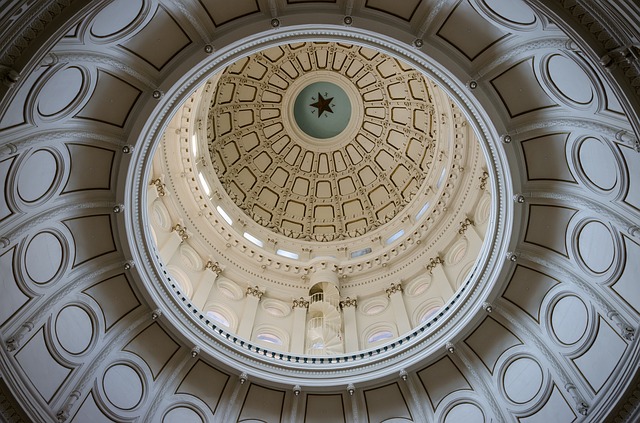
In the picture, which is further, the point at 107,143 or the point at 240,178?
the point at 240,178

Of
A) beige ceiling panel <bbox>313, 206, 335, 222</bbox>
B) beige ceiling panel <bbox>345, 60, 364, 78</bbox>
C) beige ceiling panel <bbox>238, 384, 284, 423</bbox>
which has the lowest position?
beige ceiling panel <bbox>238, 384, 284, 423</bbox>

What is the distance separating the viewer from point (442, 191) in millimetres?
27422

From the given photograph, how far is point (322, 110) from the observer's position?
112ft

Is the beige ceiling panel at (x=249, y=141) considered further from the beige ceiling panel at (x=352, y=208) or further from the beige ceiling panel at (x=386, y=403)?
the beige ceiling panel at (x=386, y=403)

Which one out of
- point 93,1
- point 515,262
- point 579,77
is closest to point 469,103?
point 579,77

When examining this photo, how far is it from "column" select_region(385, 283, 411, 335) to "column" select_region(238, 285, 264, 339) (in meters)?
6.67

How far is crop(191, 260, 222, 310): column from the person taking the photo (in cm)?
2336

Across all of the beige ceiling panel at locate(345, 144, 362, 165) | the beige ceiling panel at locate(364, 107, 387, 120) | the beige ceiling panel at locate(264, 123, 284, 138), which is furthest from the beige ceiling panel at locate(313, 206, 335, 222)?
the beige ceiling panel at locate(364, 107, 387, 120)

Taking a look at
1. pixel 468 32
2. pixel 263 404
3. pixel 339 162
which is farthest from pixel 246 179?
pixel 468 32

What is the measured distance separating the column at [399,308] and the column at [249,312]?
262 inches

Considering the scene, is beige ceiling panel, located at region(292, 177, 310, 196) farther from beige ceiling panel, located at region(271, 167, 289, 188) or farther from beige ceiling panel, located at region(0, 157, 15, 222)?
beige ceiling panel, located at region(0, 157, 15, 222)

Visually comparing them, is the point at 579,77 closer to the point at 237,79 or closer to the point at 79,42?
the point at 79,42

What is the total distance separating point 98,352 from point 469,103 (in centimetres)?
1508

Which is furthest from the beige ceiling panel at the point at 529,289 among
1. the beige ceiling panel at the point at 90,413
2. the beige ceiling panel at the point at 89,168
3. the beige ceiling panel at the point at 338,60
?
the beige ceiling panel at the point at 338,60
